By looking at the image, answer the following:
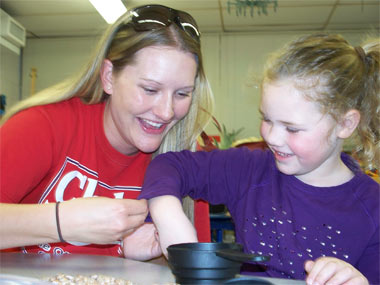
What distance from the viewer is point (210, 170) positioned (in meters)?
1.29

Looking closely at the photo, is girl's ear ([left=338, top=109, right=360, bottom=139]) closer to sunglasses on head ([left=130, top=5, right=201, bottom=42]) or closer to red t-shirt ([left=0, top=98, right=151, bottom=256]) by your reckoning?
sunglasses on head ([left=130, top=5, right=201, bottom=42])

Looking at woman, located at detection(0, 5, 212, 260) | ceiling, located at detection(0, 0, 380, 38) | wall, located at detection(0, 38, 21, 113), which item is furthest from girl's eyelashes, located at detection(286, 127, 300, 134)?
wall, located at detection(0, 38, 21, 113)

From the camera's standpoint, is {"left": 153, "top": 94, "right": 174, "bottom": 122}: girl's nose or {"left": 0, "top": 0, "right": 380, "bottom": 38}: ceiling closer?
{"left": 153, "top": 94, "right": 174, "bottom": 122}: girl's nose

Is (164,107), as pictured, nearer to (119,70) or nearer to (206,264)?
(119,70)

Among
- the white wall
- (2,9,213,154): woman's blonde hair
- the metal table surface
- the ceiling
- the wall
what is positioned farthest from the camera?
the white wall

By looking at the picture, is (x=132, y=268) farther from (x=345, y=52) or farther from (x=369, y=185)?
(x=345, y=52)

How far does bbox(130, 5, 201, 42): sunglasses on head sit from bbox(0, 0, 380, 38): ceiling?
3608 millimetres

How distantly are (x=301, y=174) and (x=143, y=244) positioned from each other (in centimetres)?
51

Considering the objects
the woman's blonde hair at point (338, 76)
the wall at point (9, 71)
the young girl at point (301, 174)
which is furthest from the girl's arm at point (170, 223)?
the wall at point (9, 71)

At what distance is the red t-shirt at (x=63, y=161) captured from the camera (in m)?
1.15

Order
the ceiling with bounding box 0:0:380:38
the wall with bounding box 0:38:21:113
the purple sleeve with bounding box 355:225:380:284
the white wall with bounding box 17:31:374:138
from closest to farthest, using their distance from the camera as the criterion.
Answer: the purple sleeve with bounding box 355:225:380:284
the ceiling with bounding box 0:0:380:38
the wall with bounding box 0:38:21:113
the white wall with bounding box 17:31:374:138

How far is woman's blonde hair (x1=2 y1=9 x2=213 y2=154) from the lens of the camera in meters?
1.33

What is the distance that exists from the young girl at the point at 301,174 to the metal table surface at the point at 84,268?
13cm

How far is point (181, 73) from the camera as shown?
127cm
